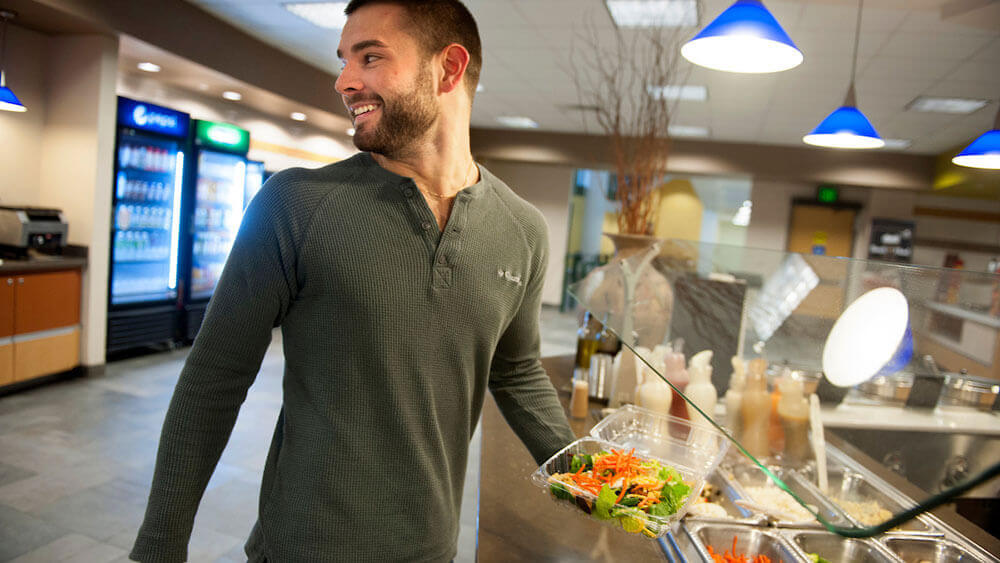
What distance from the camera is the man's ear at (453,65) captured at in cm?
125

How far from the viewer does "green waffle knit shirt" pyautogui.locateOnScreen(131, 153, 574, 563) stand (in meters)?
1.07

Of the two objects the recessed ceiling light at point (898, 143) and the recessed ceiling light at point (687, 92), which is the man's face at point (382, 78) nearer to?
the recessed ceiling light at point (687, 92)

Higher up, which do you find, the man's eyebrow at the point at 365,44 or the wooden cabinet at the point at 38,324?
the man's eyebrow at the point at 365,44

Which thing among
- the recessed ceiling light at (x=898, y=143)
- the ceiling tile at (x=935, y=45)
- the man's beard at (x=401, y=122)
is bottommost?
the man's beard at (x=401, y=122)

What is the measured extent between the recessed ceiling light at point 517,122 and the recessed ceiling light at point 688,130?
2.27m

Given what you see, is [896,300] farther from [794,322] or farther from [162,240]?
[162,240]

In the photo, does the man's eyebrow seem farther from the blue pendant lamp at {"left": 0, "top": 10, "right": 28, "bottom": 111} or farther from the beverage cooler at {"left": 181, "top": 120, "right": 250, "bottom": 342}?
the beverage cooler at {"left": 181, "top": 120, "right": 250, "bottom": 342}

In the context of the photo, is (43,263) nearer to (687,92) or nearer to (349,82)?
(349,82)

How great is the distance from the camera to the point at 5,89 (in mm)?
4430

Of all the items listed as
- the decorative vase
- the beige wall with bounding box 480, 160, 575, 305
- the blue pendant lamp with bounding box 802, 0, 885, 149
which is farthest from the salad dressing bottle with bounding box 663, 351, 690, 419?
the beige wall with bounding box 480, 160, 575, 305

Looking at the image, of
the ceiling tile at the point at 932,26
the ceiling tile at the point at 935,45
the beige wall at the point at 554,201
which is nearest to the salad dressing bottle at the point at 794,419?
the ceiling tile at the point at 932,26

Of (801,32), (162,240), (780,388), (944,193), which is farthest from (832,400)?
(944,193)

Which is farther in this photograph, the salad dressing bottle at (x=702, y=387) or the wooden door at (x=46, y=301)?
the wooden door at (x=46, y=301)

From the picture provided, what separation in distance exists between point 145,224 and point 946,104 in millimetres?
8342
